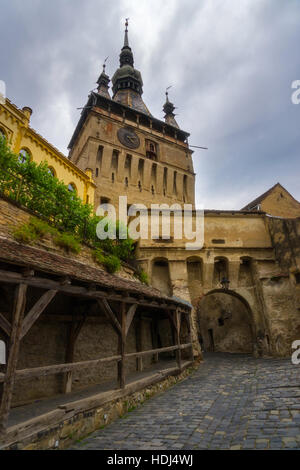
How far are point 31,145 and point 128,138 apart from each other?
517 inches

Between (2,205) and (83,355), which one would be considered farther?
(83,355)

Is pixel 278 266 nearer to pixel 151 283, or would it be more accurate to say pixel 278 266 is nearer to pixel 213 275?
pixel 213 275

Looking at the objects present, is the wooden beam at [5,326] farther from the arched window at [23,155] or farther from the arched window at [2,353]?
the arched window at [23,155]

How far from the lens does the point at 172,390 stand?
26.5 feet

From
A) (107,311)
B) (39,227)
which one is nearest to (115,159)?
(39,227)

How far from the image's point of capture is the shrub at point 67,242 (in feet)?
28.5

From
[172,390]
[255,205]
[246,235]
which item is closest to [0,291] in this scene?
[172,390]

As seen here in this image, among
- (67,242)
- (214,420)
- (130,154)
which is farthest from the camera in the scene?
(130,154)

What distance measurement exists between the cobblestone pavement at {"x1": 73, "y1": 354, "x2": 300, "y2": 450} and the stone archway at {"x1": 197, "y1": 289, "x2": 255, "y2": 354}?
430 inches

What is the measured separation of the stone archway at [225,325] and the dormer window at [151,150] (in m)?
15.8

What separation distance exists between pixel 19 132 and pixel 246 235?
14.7 m

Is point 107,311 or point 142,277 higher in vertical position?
point 142,277

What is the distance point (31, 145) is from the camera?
15.1 m

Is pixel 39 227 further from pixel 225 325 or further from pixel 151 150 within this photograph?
pixel 151 150
